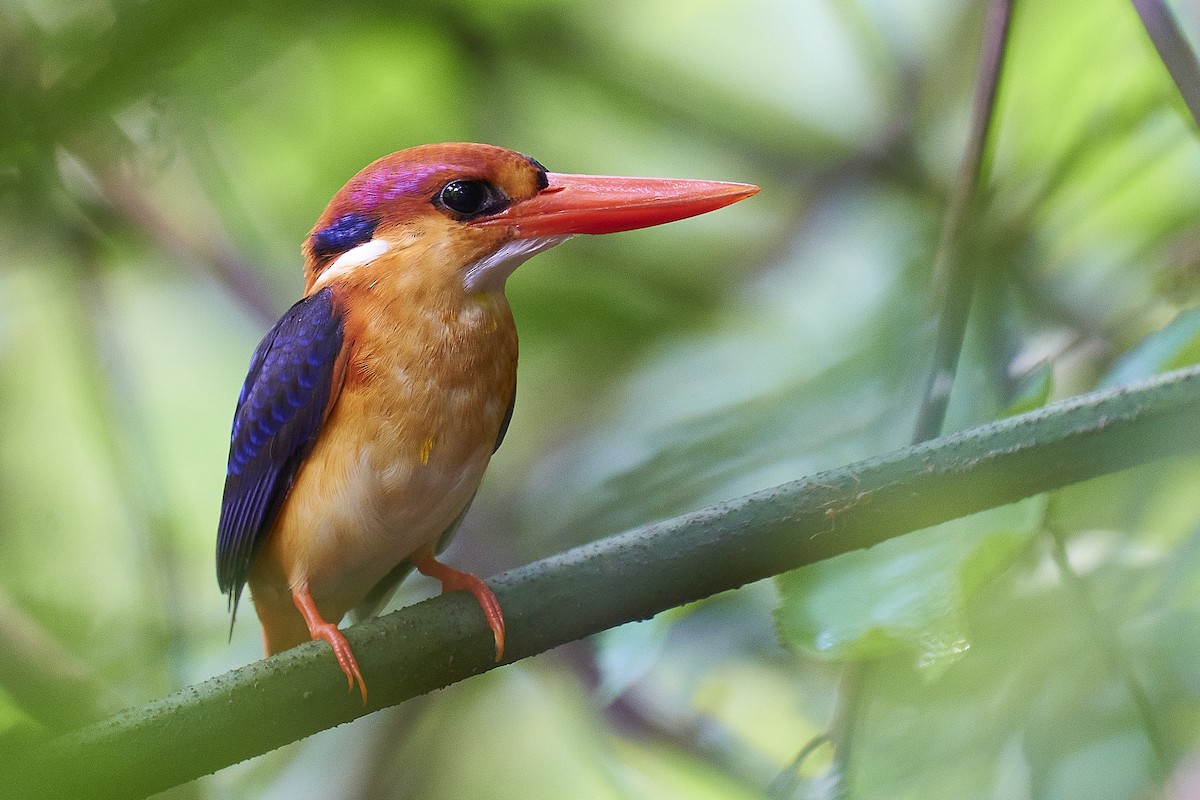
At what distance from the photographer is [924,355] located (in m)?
1.07

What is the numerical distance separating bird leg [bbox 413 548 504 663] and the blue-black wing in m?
0.16

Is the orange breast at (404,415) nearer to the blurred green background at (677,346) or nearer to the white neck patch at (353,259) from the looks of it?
the white neck patch at (353,259)

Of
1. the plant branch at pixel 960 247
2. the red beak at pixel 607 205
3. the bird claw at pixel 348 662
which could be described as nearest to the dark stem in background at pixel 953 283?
the plant branch at pixel 960 247

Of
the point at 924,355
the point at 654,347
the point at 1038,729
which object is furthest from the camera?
the point at 654,347

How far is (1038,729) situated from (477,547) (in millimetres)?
610

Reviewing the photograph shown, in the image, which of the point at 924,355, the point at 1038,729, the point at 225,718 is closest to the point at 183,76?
Answer: the point at 225,718

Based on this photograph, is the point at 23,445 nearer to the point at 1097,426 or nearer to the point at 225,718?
the point at 225,718

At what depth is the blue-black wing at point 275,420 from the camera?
80 cm

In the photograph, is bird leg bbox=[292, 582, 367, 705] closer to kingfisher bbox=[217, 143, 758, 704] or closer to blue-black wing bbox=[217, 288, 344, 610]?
kingfisher bbox=[217, 143, 758, 704]

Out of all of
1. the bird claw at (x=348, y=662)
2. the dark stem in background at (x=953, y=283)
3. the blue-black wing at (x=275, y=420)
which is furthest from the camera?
the dark stem in background at (x=953, y=283)

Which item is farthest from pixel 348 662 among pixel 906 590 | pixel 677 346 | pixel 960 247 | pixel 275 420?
pixel 960 247

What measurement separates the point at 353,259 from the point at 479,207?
0.39 feet

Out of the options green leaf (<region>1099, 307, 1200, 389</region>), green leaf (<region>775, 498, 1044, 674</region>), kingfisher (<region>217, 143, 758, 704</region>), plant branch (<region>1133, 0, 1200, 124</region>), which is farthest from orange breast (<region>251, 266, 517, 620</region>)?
plant branch (<region>1133, 0, 1200, 124</region>)

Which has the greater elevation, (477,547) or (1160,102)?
(1160,102)
